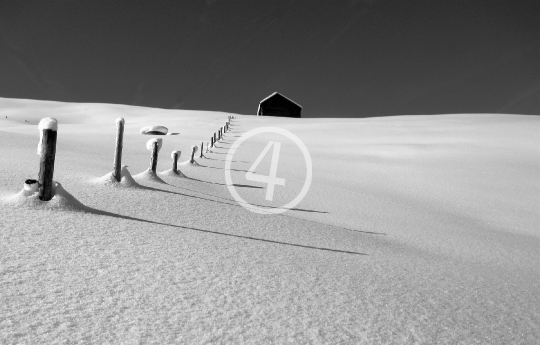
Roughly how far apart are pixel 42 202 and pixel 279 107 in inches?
2048

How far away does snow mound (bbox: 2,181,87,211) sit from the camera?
4199 mm

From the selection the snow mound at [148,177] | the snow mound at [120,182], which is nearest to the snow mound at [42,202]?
the snow mound at [120,182]

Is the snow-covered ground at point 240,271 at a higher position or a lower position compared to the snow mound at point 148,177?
lower

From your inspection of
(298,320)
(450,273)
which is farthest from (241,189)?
(298,320)

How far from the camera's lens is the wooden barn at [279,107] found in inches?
2178

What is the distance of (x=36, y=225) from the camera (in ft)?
12.1

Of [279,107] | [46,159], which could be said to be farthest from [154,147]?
[279,107]

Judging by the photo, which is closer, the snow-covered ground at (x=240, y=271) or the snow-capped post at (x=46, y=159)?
the snow-covered ground at (x=240, y=271)

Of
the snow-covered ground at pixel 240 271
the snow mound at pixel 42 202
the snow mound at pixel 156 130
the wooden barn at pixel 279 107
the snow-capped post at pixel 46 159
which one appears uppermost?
the wooden barn at pixel 279 107

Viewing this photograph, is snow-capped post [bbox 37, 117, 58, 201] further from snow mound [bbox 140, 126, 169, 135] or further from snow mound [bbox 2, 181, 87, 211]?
snow mound [bbox 140, 126, 169, 135]

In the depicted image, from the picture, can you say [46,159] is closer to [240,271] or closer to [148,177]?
[240,271]

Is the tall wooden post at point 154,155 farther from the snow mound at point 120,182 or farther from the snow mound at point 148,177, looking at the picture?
the snow mound at point 120,182

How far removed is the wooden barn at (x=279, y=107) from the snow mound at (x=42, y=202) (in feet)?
169

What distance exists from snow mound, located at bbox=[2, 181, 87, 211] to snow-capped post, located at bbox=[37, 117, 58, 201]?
0.18 ft
